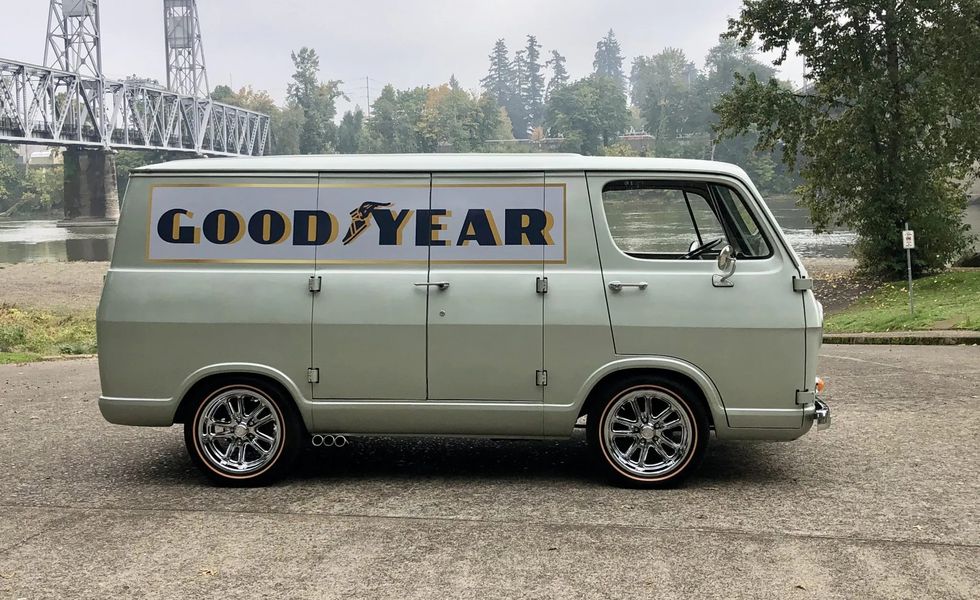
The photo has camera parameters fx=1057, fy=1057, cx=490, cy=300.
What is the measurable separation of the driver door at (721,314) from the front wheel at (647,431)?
0.20 m

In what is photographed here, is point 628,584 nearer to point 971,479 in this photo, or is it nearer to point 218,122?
point 971,479

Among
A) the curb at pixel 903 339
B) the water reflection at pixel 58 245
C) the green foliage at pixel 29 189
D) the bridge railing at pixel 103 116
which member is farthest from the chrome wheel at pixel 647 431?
the green foliage at pixel 29 189

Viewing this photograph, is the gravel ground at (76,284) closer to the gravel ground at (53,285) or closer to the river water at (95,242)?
the gravel ground at (53,285)

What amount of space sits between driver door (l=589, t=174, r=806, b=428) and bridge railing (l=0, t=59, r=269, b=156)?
9855 centimetres

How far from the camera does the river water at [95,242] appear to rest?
52297 millimetres

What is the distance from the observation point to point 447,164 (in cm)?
638

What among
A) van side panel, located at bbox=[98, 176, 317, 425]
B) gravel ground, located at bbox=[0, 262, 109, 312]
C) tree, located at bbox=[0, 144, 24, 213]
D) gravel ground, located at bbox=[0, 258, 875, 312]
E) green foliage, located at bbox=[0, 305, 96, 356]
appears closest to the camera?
van side panel, located at bbox=[98, 176, 317, 425]

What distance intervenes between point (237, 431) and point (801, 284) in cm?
355

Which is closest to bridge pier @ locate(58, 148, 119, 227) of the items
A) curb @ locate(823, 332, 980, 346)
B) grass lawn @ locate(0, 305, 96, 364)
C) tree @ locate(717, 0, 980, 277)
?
grass lawn @ locate(0, 305, 96, 364)

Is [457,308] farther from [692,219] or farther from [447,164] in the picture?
[692,219]

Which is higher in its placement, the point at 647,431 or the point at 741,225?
the point at 741,225

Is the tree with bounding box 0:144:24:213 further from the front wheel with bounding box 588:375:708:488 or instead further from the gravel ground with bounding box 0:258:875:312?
the front wheel with bounding box 588:375:708:488

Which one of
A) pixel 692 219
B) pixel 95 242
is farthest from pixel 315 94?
pixel 692 219

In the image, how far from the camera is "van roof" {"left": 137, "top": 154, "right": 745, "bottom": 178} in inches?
251
